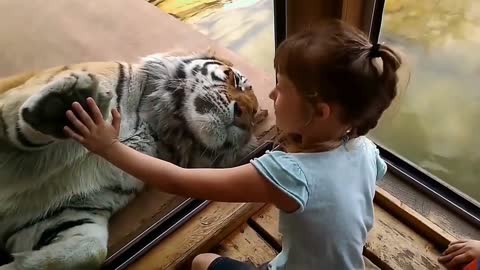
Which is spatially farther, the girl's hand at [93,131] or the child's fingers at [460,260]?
the child's fingers at [460,260]

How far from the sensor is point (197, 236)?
1044 mm

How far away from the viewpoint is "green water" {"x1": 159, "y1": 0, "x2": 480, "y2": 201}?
121 centimetres

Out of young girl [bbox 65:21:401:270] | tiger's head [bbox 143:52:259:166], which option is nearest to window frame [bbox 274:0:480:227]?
tiger's head [bbox 143:52:259:166]

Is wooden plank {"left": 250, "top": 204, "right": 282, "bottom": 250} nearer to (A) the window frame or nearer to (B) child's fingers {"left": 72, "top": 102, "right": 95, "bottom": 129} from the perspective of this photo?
(A) the window frame

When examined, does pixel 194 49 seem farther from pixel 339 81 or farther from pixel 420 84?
pixel 339 81

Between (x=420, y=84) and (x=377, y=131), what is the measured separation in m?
0.19

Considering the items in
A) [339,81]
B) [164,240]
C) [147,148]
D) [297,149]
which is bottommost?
[164,240]

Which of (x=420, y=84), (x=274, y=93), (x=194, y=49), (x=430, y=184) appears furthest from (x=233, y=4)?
(x=274, y=93)

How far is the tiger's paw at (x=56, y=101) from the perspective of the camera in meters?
0.79

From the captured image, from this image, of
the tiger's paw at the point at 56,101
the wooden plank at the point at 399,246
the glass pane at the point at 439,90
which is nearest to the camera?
the tiger's paw at the point at 56,101

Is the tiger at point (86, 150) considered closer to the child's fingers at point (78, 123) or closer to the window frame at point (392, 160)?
the child's fingers at point (78, 123)

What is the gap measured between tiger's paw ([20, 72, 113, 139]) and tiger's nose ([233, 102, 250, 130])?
12.8 inches

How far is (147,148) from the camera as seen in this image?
1011 millimetres

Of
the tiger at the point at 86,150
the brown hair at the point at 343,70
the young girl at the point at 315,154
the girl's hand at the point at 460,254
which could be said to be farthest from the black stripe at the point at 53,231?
the girl's hand at the point at 460,254
